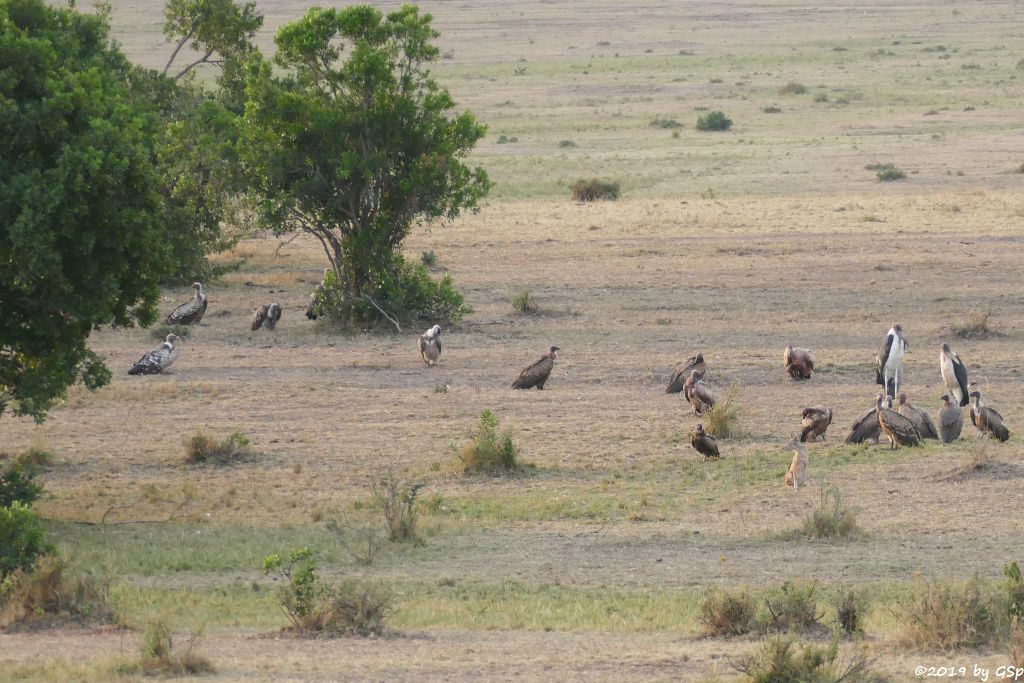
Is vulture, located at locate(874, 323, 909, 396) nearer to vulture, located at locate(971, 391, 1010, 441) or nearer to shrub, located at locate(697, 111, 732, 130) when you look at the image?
vulture, located at locate(971, 391, 1010, 441)

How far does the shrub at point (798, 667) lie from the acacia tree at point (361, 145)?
12.8 metres

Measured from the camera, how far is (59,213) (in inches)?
431

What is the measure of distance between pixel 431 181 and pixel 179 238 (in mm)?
4890

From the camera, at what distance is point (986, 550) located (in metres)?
10.8

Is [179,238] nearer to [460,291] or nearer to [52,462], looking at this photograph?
[460,291]

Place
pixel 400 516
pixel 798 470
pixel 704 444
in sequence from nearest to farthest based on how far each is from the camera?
pixel 400 516 < pixel 798 470 < pixel 704 444

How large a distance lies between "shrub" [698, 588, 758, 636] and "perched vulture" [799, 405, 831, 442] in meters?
5.53

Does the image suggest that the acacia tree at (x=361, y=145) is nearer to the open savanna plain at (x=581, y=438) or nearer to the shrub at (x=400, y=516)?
the open savanna plain at (x=581, y=438)

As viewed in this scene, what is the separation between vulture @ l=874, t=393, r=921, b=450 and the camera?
541 inches

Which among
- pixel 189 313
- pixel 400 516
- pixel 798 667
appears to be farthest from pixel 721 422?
pixel 189 313

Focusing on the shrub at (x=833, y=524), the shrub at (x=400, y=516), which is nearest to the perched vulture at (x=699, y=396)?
the shrub at (x=833, y=524)

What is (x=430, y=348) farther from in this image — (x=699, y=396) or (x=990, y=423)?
(x=990, y=423)

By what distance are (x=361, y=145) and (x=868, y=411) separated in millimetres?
8471

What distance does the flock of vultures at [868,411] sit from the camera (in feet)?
45.0
